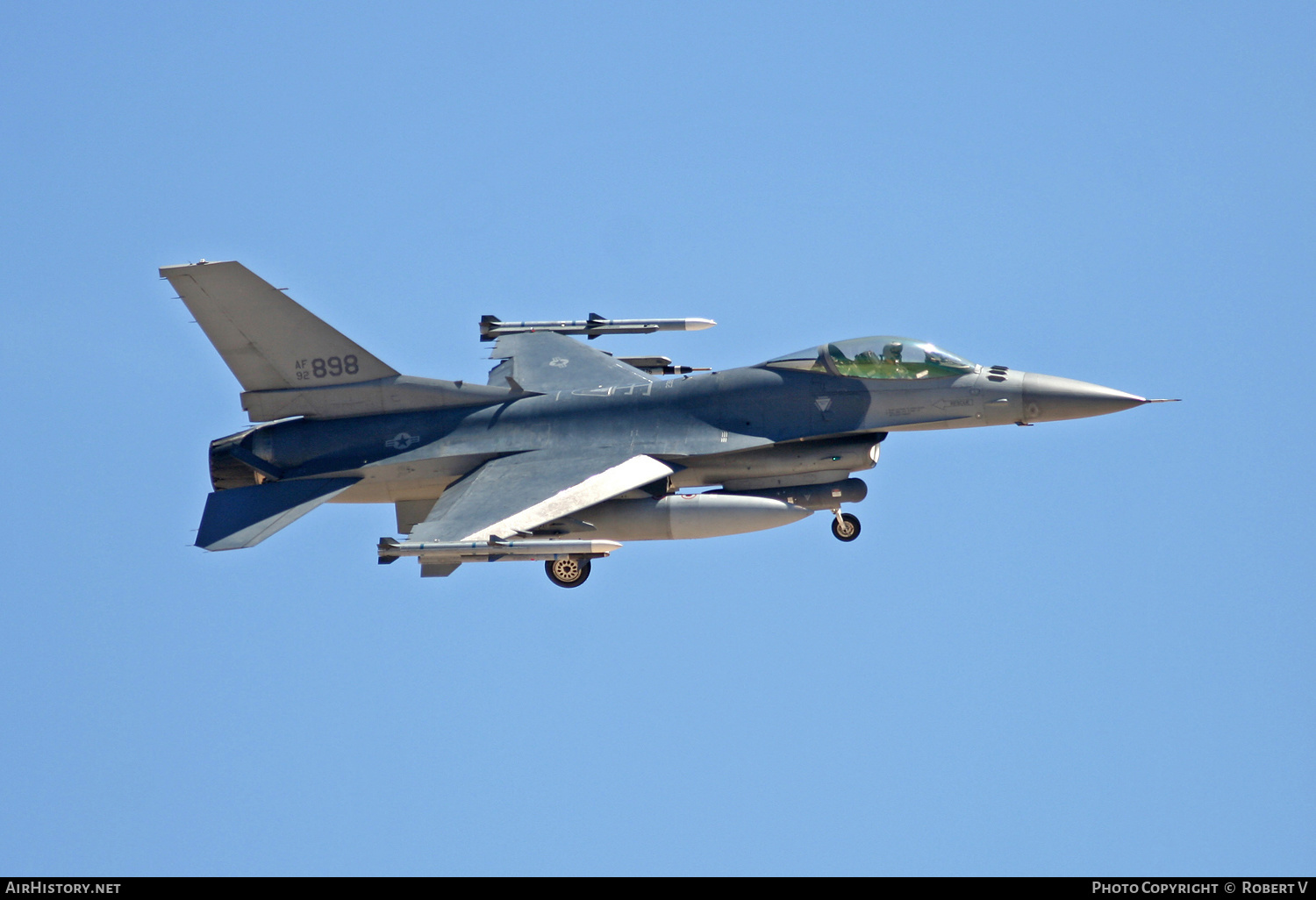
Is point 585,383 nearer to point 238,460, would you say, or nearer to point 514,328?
point 514,328

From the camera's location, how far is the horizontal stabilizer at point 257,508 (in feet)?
70.7

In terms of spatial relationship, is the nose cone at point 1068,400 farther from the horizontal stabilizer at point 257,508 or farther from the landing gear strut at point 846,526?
the horizontal stabilizer at point 257,508

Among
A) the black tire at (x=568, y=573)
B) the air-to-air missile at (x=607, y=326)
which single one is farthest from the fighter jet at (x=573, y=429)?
the air-to-air missile at (x=607, y=326)

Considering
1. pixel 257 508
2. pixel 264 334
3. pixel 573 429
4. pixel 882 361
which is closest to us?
pixel 257 508

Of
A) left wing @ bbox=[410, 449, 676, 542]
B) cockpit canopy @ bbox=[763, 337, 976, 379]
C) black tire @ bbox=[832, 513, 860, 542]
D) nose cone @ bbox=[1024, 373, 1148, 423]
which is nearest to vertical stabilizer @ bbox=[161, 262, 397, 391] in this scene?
left wing @ bbox=[410, 449, 676, 542]

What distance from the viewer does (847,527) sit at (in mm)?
22344

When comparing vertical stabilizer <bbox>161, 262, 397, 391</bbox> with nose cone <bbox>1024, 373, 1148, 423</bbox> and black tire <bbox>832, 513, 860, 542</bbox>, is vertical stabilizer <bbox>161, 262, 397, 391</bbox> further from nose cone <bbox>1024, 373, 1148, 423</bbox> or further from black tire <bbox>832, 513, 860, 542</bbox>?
nose cone <bbox>1024, 373, 1148, 423</bbox>

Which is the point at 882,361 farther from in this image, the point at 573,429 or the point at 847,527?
the point at 573,429

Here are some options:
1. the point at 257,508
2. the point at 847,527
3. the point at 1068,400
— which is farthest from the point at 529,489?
the point at 1068,400

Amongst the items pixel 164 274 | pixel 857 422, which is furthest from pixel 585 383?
pixel 164 274

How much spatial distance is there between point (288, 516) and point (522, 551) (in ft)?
12.5

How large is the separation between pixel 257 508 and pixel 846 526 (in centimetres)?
834

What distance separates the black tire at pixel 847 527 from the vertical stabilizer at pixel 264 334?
6.91m

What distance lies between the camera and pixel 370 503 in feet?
76.7
